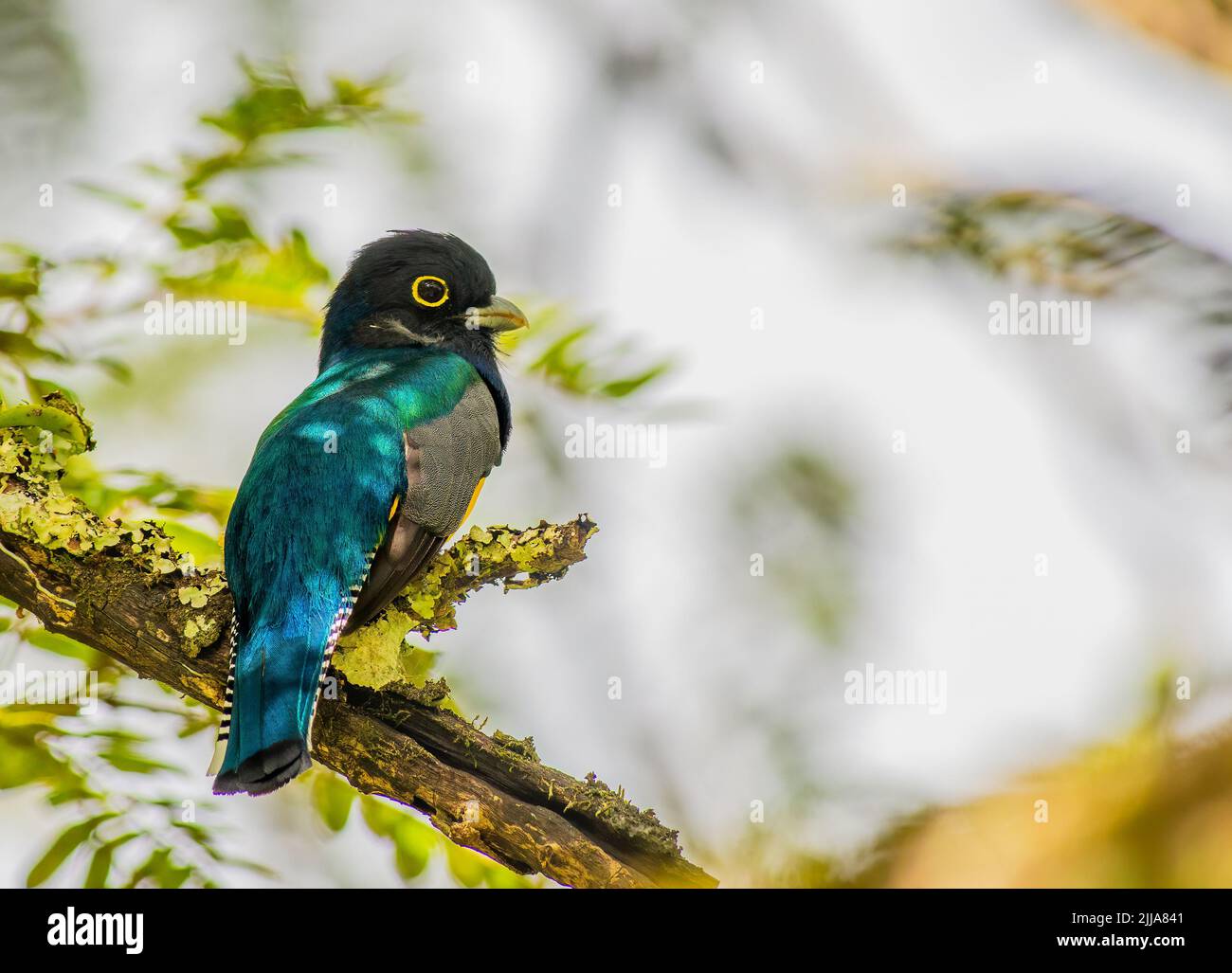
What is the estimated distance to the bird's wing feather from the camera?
13.0ft

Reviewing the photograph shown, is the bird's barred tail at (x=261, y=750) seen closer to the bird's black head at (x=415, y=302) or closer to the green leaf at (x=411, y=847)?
the green leaf at (x=411, y=847)

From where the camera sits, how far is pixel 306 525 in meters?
3.98

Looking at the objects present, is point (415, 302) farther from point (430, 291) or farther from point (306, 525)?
point (306, 525)

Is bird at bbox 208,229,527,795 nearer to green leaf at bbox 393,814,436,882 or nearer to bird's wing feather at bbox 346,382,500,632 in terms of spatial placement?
bird's wing feather at bbox 346,382,500,632

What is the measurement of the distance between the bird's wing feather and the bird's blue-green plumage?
0.04 m

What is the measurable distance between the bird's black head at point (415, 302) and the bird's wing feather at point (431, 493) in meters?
0.50

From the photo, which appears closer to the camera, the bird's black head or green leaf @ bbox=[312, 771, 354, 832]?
green leaf @ bbox=[312, 771, 354, 832]

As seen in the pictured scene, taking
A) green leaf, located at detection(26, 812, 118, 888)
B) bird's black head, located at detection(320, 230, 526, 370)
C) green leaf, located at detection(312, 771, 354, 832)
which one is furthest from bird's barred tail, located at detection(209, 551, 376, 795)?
bird's black head, located at detection(320, 230, 526, 370)

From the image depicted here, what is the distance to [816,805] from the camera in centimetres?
439

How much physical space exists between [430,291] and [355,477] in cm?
141

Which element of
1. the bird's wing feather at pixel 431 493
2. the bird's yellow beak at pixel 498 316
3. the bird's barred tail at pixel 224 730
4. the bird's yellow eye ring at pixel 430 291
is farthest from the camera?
the bird's yellow eye ring at pixel 430 291

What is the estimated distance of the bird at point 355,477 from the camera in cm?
355

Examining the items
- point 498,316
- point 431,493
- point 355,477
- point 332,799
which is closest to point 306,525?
point 355,477

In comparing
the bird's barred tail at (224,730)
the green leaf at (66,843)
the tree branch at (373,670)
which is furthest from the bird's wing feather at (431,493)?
the green leaf at (66,843)
